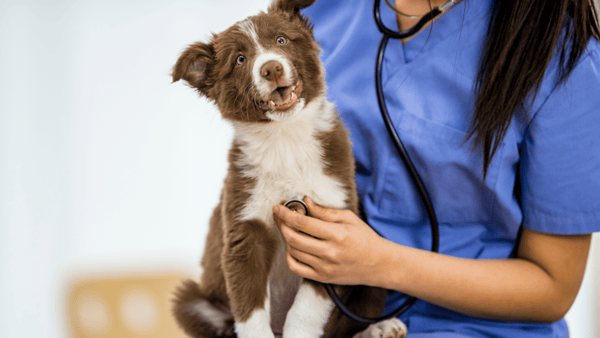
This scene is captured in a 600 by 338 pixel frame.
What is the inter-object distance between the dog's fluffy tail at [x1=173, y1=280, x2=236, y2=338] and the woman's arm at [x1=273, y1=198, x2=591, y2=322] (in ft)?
1.03

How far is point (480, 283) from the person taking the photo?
4.10 ft

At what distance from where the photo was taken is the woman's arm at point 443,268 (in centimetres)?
116

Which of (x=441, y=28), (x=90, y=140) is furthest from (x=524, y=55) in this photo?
(x=90, y=140)

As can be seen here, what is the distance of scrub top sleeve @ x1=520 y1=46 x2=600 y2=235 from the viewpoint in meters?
1.15

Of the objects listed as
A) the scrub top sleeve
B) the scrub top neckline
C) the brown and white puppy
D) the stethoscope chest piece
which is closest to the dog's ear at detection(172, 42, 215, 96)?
the brown and white puppy

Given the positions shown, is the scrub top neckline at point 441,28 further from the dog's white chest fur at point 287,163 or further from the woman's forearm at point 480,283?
the woman's forearm at point 480,283

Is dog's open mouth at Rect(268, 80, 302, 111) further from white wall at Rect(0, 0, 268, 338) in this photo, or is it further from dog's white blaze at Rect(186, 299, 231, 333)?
white wall at Rect(0, 0, 268, 338)

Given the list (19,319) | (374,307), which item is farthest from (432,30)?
(19,319)

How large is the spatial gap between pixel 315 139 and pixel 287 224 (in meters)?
0.22

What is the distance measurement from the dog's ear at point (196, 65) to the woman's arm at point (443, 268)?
0.36 meters

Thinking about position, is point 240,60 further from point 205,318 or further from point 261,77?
point 205,318

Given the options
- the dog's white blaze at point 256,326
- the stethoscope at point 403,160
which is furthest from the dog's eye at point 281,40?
the dog's white blaze at point 256,326

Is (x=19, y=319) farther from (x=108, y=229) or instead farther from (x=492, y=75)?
(x=492, y=75)

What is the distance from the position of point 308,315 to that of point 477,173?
55 centimetres
